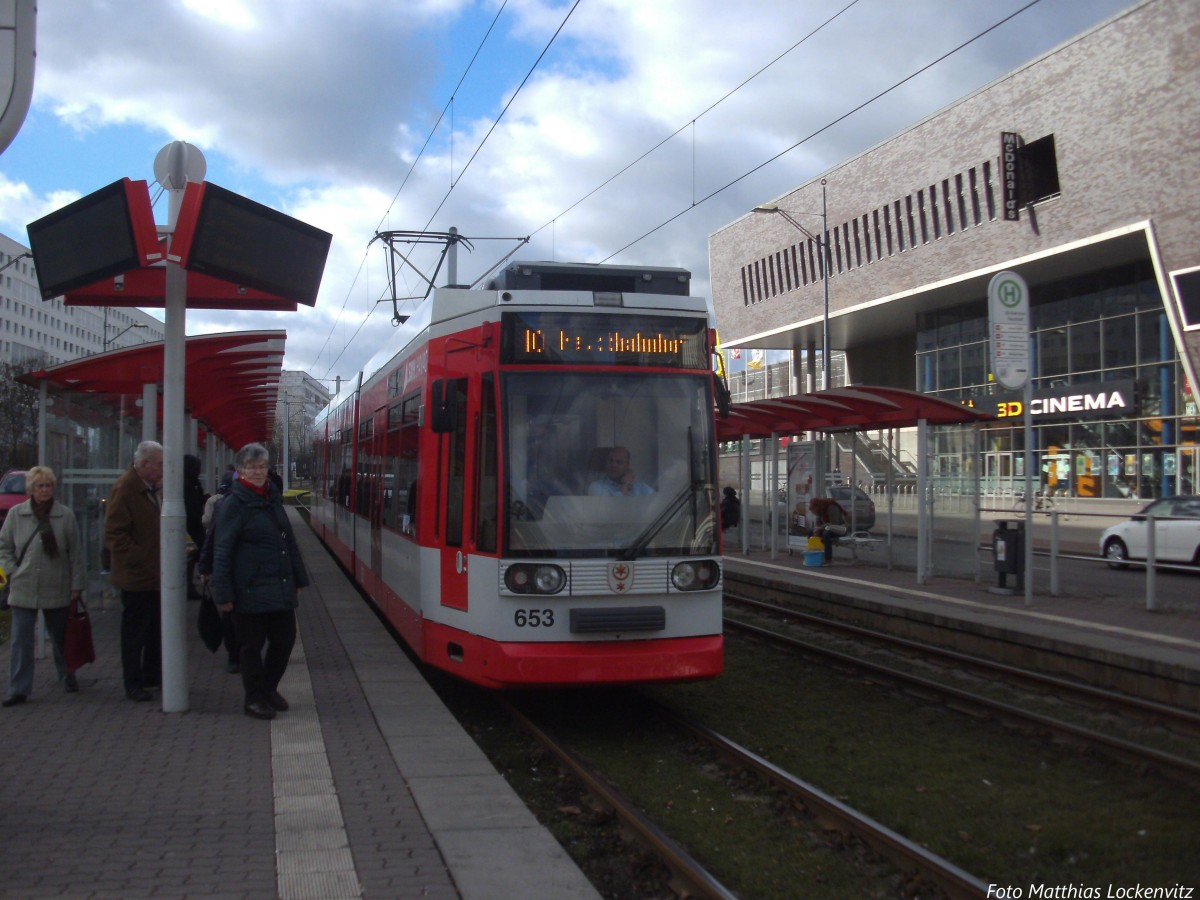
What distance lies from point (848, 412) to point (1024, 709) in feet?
29.1

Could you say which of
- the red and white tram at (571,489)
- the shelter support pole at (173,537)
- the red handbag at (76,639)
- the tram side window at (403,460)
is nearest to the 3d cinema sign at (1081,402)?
the tram side window at (403,460)

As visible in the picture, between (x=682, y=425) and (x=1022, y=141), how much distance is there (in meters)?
32.9

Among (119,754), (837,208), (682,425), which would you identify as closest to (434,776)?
(119,754)

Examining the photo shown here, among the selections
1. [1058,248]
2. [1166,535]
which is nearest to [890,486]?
[1166,535]

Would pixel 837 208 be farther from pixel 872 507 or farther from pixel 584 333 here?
pixel 584 333

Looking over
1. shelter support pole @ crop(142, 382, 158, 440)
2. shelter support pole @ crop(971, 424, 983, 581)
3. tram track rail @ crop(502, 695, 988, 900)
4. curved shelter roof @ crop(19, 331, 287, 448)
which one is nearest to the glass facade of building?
shelter support pole @ crop(971, 424, 983, 581)

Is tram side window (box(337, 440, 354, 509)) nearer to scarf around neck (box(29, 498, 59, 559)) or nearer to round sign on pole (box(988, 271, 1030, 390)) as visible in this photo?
scarf around neck (box(29, 498, 59, 559))

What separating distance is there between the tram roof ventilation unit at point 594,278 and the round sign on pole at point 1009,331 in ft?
23.8

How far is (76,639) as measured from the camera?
7867mm

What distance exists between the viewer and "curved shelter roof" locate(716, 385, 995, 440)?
1573 centimetres

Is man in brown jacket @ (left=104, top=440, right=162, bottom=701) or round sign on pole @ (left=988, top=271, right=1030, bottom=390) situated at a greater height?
round sign on pole @ (left=988, top=271, right=1030, bottom=390)

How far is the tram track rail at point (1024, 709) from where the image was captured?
7.22 meters

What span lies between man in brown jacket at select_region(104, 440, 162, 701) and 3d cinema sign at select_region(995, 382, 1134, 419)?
104 ft

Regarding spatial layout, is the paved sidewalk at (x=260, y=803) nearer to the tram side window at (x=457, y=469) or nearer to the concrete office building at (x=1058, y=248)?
the tram side window at (x=457, y=469)
